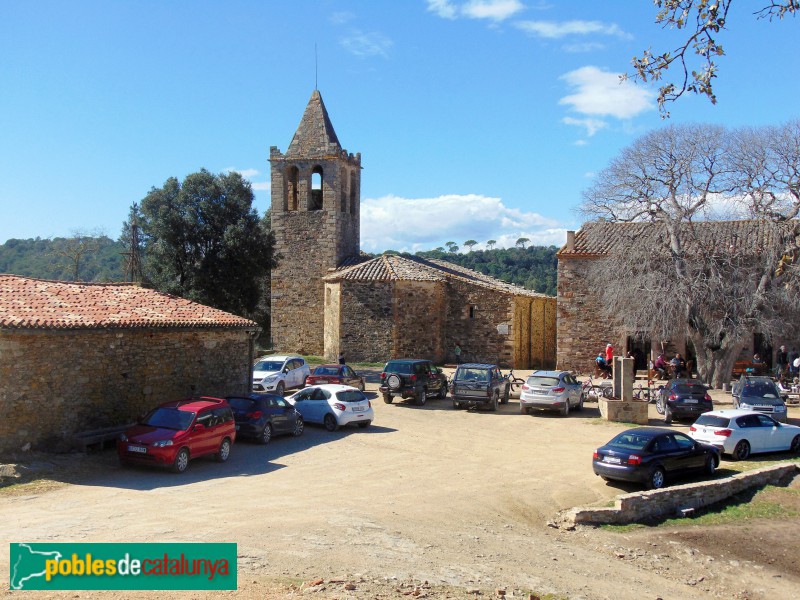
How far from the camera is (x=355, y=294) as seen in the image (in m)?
34.7

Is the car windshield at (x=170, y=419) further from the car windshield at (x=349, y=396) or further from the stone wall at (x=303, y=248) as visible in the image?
the stone wall at (x=303, y=248)

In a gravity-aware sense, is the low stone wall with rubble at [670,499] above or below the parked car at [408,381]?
below

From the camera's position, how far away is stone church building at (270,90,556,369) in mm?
34656

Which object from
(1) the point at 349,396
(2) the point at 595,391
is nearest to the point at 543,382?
(2) the point at 595,391

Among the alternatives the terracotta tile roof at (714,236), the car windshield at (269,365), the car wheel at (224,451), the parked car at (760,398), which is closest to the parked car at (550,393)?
the parked car at (760,398)

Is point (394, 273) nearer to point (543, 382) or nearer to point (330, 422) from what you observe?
point (543, 382)

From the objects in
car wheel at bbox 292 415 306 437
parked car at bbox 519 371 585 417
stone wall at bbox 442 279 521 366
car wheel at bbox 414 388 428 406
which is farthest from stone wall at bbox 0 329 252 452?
stone wall at bbox 442 279 521 366

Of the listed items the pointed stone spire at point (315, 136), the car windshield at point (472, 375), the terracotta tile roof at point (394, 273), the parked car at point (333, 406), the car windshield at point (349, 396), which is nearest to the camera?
the parked car at point (333, 406)

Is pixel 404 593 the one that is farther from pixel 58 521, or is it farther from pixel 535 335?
pixel 535 335

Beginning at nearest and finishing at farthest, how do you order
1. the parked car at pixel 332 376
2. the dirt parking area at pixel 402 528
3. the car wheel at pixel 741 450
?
the dirt parking area at pixel 402 528, the car wheel at pixel 741 450, the parked car at pixel 332 376

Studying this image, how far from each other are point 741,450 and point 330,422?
428 inches

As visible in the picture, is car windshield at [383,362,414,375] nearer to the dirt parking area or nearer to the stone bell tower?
the dirt parking area

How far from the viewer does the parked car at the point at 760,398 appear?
69.5ft

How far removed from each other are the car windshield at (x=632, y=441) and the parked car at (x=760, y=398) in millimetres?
7958
